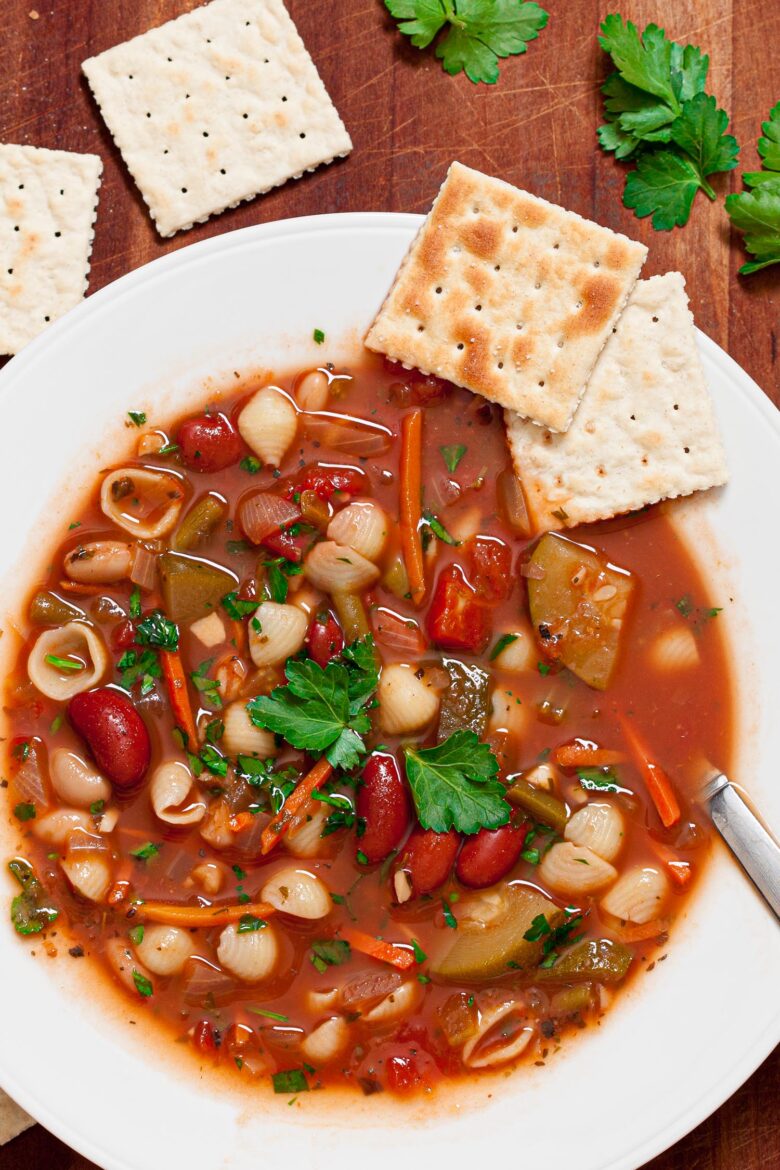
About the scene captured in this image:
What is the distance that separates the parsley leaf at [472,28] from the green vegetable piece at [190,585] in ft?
7.47

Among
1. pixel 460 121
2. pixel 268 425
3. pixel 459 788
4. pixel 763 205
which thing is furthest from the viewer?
pixel 460 121

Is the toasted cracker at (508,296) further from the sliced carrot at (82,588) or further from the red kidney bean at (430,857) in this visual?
the red kidney bean at (430,857)

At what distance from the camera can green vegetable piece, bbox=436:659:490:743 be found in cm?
354

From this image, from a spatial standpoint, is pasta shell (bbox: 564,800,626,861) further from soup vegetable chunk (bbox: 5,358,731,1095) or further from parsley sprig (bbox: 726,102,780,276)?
parsley sprig (bbox: 726,102,780,276)

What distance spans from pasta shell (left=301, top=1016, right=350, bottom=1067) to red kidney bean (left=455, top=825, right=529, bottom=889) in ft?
2.47

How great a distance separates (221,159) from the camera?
3.68m

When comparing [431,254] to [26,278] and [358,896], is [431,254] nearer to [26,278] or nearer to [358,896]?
[26,278]

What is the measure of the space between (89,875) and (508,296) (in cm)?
Result: 275

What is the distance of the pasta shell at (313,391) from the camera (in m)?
3.54

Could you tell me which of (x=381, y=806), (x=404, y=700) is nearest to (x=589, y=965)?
(x=381, y=806)

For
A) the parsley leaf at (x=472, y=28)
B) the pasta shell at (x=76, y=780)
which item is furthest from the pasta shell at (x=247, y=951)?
the parsley leaf at (x=472, y=28)

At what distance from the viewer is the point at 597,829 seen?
11.5 feet

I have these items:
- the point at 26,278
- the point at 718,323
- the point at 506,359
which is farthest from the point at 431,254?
the point at 26,278

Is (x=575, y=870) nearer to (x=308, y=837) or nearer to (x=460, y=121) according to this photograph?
(x=308, y=837)
